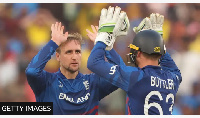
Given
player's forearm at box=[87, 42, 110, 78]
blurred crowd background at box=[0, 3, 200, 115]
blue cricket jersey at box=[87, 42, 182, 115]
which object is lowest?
blue cricket jersey at box=[87, 42, 182, 115]

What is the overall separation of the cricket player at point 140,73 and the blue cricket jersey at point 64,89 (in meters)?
0.94

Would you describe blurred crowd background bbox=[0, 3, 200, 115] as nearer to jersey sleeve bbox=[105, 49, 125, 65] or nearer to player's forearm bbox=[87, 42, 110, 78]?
jersey sleeve bbox=[105, 49, 125, 65]

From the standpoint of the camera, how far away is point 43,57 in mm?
4980

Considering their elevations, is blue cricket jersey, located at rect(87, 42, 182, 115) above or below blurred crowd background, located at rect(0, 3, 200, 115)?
below

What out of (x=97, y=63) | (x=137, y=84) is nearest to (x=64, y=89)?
(x=97, y=63)

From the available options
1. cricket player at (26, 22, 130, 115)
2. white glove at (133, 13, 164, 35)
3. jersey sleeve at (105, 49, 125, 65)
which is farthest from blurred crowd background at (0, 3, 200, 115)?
jersey sleeve at (105, 49, 125, 65)

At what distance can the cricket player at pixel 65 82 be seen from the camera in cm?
501

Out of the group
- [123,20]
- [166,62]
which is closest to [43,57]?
[123,20]

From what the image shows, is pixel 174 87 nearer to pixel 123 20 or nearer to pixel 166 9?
pixel 123 20

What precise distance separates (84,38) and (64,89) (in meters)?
4.61

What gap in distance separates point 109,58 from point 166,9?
6460 mm

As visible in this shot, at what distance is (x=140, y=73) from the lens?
13.9 ft

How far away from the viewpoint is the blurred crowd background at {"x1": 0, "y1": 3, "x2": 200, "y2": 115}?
9344mm

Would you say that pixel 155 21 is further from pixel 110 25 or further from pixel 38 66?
pixel 38 66
